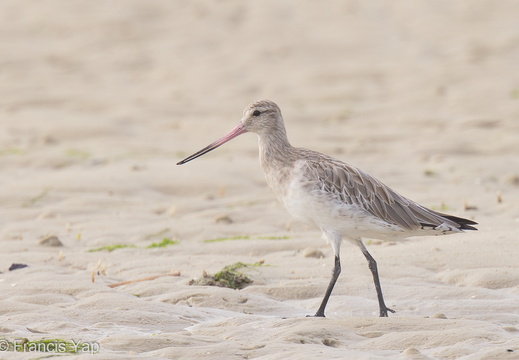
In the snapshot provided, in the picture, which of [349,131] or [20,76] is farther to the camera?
[20,76]

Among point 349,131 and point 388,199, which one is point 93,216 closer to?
point 388,199

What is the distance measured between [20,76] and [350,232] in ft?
36.2

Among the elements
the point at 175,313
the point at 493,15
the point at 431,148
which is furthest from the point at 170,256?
the point at 493,15

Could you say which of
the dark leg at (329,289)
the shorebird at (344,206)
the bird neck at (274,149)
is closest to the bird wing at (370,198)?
the shorebird at (344,206)

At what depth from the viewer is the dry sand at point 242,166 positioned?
6434 millimetres

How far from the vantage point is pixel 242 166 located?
11961 millimetres

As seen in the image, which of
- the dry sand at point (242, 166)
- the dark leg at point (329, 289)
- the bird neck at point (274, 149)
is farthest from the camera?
the bird neck at point (274, 149)

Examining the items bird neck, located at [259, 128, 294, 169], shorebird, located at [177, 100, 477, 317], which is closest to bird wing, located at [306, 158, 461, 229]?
shorebird, located at [177, 100, 477, 317]

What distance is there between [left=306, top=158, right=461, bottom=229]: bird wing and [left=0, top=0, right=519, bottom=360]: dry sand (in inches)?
21.5

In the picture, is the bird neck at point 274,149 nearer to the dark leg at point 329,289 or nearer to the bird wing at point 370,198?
the bird wing at point 370,198

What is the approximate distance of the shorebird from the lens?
23.9 ft

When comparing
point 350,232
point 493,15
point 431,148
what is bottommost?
point 350,232

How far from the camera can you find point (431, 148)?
1289 cm

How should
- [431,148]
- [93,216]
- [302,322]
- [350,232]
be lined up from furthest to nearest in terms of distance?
[431,148]
[93,216]
[350,232]
[302,322]
